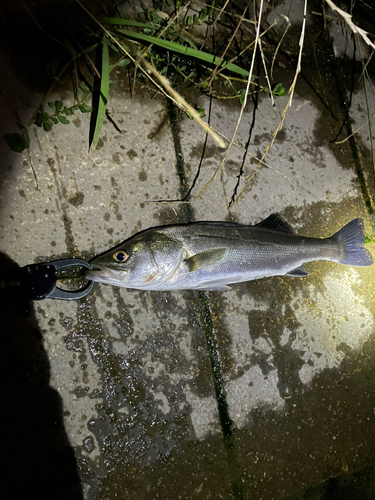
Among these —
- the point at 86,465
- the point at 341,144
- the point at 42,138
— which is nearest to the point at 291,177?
A: the point at 341,144

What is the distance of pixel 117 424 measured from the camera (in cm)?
269

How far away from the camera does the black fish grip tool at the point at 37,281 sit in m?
2.44

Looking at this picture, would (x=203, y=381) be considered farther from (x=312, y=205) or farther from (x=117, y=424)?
(x=312, y=205)

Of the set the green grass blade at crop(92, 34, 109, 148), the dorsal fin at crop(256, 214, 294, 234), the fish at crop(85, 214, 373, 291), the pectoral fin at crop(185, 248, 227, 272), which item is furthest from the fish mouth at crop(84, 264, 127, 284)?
the dorsal fin at crop(256, 214, 294, 234)

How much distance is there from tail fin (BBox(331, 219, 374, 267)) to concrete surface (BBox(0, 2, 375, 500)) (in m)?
0.20

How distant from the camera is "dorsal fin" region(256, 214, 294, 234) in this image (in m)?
3.14

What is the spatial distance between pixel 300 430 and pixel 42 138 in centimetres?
362

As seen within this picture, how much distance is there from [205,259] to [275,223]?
2.97 feet

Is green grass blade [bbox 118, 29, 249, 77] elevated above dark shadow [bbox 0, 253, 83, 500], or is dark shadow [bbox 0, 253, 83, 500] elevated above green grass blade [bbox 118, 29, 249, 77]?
green grass blade [bbox 118, 29, 249, 77]

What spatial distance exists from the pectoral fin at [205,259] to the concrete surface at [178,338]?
0.40 m

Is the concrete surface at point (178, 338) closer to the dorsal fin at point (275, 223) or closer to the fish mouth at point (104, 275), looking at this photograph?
the dorsal fin at point (275, 223)

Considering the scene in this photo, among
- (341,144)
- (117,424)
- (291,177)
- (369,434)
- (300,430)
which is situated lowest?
(369,434)

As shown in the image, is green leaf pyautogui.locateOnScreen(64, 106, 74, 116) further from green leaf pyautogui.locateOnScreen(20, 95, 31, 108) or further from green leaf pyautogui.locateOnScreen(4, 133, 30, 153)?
green leaf pyautogui.locateOnScreen(4, 133, 30, 153)

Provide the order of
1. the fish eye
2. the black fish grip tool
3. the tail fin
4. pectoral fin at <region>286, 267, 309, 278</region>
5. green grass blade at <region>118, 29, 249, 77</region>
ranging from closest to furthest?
the black fish grip tool
the fish eye
green grass blade at <region>118, 29, 249, 77</region>
pectoral fin at <region>286, 267, 309, 278</region>
the tail fin
